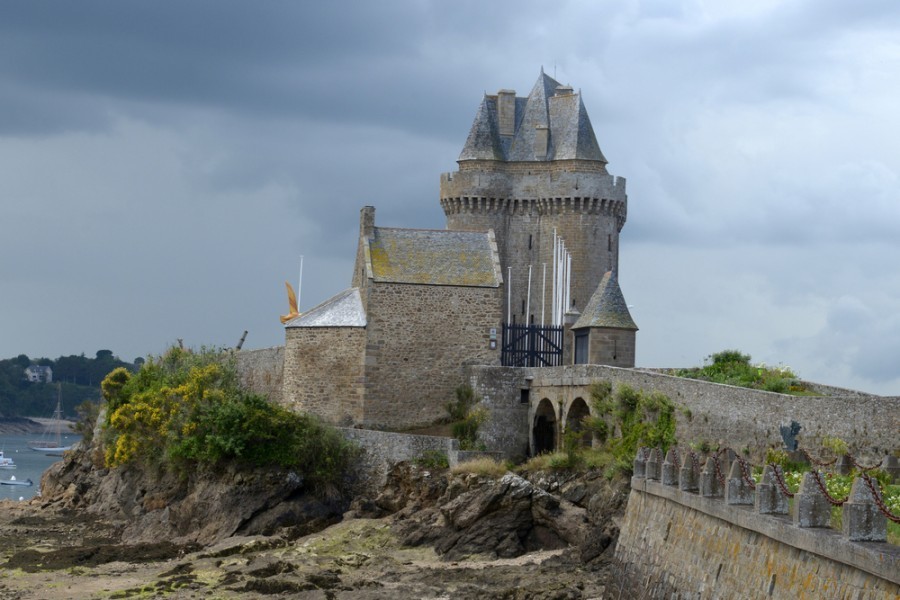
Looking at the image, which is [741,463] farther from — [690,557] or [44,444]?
[44,444]

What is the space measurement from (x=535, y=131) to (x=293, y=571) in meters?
26.1

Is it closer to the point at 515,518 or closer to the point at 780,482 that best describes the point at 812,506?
the point at 780,482

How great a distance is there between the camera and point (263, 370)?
170ft

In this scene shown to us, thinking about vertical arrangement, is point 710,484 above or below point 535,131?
below

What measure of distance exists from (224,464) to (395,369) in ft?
18.3

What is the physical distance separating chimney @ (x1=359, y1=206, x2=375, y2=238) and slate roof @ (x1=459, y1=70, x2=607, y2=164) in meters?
10.6

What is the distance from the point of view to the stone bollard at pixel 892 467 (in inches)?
1035

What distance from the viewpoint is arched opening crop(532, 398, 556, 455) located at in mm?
45906

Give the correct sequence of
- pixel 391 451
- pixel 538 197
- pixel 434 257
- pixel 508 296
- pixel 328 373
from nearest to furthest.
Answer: pixel 391 451 → pixel 328 373 → pixel 434 257 → pixel 508 296 → pixel 538 197

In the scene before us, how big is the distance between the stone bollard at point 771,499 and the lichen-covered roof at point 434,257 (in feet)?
80.6

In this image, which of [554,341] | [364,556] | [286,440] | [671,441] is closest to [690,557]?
[671,441]

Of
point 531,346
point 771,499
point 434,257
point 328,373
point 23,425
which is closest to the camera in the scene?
point 771,499

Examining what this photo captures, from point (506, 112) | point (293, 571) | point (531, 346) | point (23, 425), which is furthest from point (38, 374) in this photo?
point (293, 571)

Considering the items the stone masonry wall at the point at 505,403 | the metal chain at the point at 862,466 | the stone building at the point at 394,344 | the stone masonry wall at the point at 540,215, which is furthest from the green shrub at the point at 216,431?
the metal chain at the point at 862,466
